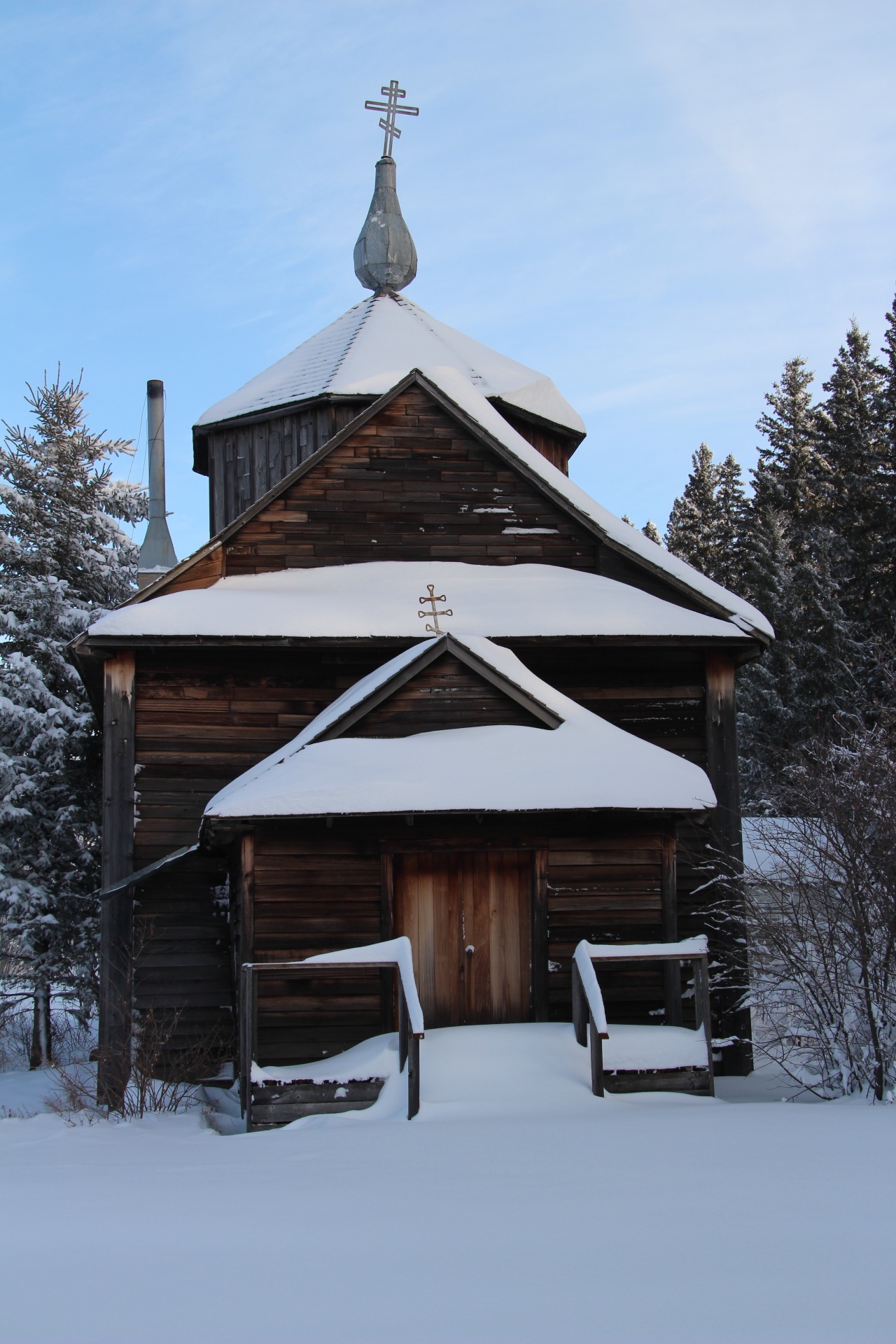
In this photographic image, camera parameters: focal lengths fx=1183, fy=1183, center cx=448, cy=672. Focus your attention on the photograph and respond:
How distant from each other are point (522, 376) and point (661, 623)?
6.55 m

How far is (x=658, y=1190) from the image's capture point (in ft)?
17.6

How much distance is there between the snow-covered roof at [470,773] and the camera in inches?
370

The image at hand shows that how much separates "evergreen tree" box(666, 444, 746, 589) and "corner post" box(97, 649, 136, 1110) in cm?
2800

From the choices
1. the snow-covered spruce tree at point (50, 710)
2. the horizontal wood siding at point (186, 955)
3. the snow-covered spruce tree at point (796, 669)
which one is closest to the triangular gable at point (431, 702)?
the horizontal wood siding at point (186, 955)

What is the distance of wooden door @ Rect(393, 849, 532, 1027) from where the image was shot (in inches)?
416

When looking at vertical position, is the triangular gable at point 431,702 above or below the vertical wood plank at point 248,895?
above

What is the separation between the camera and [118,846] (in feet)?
38.7

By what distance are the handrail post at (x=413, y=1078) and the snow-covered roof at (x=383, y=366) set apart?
32.6 ft

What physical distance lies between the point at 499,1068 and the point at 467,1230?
3.91 meters

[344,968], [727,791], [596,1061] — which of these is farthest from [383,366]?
[596,1061]

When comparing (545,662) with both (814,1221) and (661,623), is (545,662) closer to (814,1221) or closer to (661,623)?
(661,623)

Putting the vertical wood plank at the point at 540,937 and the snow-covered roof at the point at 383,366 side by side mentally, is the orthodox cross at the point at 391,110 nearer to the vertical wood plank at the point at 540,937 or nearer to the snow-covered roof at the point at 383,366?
the snow-covered roof at the point at 383,366

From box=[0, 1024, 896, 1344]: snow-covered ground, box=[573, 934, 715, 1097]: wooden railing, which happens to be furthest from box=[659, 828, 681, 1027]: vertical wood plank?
box=[0, 1024, 896, 1344]: snow-covered ground

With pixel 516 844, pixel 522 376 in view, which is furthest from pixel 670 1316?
pixel 522 376
